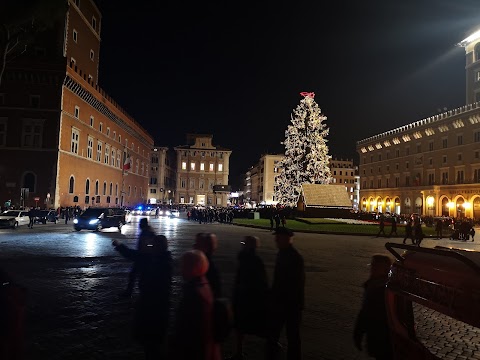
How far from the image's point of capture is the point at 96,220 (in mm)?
25906

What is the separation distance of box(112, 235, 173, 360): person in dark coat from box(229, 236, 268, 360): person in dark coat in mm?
802

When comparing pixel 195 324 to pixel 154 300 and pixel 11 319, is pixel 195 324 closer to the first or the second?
pixel 11 319

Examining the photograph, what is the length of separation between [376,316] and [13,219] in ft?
90.8

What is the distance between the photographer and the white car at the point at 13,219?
86.8ft

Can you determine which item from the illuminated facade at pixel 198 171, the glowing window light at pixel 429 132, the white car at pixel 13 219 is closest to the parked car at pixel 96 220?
the white car at pixel 13 219

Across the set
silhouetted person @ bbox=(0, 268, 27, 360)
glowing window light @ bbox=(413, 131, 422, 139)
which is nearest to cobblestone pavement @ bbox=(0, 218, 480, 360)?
silhouetted person @ bbox=(0, 268, 27, 360)

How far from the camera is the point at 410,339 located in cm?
359

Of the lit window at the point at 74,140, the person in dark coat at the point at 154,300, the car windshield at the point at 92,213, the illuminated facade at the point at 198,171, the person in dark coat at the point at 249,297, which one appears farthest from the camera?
the illuminated facade at the point at 198,171

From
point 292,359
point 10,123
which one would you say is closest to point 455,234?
point 292,359

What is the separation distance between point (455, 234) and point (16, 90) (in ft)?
130

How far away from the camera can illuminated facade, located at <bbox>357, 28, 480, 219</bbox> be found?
53.9m

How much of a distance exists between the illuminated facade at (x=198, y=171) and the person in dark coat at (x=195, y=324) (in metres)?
107

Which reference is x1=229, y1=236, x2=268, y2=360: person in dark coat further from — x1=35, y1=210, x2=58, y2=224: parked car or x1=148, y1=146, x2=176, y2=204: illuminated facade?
x1=148, y1=146, x2=176, y2=204: illuminated facade

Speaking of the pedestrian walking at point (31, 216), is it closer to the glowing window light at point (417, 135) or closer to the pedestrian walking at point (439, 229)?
the pedestrian walking at point (439, 229)
